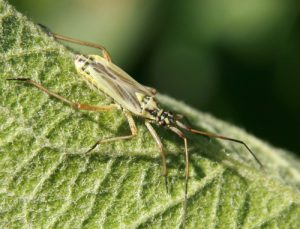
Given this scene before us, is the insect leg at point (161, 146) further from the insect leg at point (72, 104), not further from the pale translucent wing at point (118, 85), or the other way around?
the insect leg at point (72, 104)

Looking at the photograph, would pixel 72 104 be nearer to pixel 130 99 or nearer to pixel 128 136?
pixel 128 136

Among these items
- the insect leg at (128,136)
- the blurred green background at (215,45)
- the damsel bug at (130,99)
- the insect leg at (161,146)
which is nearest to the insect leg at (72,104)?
the damsel bug at (130,99)

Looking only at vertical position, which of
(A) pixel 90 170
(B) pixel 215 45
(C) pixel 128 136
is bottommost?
(A) pixel 90 170

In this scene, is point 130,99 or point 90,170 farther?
point 130,99

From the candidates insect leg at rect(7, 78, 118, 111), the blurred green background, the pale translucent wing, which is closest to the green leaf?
A: insect leg at rect(7, 78, 118, 111)

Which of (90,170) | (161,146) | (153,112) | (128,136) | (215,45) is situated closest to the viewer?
(90,170)

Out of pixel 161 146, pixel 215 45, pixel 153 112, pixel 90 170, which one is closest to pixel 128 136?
pixel 161 146

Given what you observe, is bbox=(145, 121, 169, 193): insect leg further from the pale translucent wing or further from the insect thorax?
the pale translucent wing
